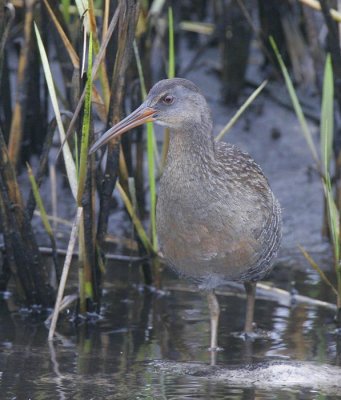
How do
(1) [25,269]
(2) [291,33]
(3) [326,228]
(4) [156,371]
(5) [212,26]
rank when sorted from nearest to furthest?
(4) [156,371] < (1) [25,269] < (3) [326,228] < (2) [291,33] < (5) [212,26]

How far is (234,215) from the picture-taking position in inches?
175

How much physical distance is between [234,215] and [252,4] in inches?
121

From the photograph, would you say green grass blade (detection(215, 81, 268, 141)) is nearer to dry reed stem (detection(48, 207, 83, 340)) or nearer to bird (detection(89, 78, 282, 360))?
bird (detection(89, 78, 282, 360))

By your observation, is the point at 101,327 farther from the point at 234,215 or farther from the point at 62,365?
the point at 234,215

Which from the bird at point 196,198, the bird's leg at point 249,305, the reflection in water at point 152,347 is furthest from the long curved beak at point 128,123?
the bird's leg at point 249,305

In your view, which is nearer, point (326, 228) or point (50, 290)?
point (50, 290)

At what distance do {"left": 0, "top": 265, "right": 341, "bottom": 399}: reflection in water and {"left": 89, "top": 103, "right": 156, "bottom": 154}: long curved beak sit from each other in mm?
918

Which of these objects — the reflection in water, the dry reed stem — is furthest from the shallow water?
the dry reed stem

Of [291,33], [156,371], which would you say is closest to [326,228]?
[291,33]

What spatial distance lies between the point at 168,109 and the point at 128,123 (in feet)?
0.60

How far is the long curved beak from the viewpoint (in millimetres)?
4316

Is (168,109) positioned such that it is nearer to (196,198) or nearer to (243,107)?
(196,198)

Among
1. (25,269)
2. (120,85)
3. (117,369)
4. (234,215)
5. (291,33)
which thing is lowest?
(117,369)

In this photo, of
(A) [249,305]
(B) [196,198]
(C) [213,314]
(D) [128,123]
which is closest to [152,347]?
(C) [213,314]
